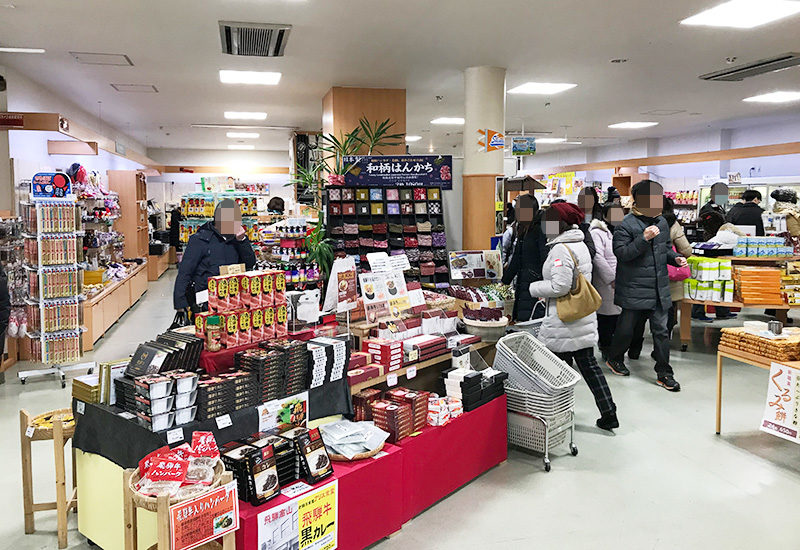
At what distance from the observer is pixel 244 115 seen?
13367 mm

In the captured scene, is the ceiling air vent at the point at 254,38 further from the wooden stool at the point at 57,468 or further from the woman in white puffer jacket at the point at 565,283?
the wooden stool at the point at 57,468

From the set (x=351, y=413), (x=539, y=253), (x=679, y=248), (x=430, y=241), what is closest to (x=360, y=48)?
(x=430, y=241)

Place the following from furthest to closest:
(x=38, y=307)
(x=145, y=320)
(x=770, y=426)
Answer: (x=145, y=320), (x=38, y=307), (x=770, y=426)

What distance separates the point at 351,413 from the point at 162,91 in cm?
851

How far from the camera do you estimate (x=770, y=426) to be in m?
4.14

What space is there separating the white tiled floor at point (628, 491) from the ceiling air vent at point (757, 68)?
4627 millimetres

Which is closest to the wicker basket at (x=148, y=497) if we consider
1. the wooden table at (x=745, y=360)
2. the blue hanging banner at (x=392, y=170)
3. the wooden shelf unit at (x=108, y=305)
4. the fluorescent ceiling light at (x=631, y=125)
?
the wooden table at (x=745, y=360)

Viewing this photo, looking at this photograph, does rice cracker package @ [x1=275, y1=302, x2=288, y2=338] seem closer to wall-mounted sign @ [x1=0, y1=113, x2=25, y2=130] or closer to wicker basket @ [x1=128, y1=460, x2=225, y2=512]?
wicker basket @ [x1=128, y1=460, x2=225, y2=512]

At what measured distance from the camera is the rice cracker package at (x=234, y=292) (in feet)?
10.6

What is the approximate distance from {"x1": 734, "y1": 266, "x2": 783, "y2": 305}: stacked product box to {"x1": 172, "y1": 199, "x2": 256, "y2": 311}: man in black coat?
524cm

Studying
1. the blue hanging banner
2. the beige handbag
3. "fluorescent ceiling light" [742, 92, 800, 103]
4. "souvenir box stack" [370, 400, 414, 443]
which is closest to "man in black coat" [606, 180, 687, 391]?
the beige handbag

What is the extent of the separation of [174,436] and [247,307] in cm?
84

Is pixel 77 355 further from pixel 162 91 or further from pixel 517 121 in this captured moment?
pixel 517 121

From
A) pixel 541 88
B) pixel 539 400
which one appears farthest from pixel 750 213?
pixel 539 400
